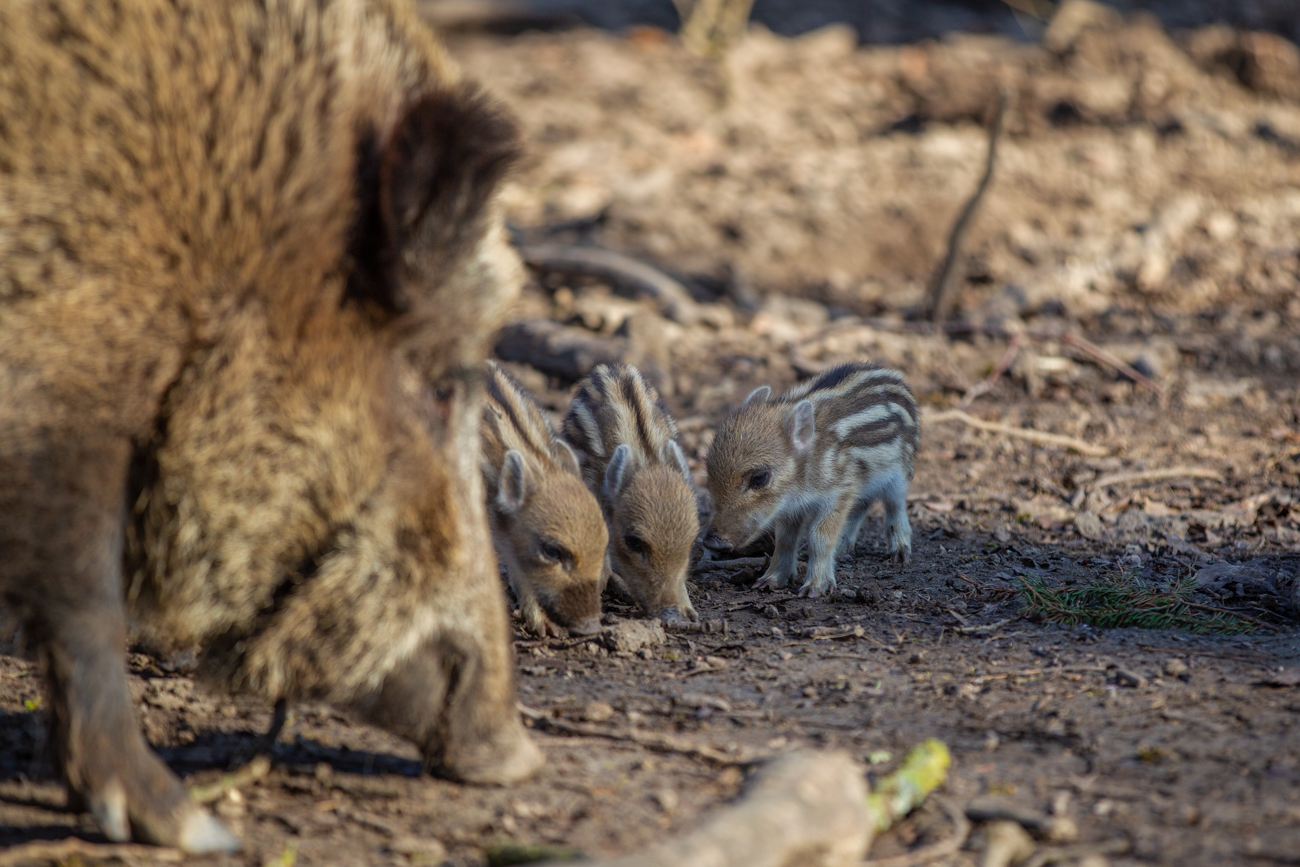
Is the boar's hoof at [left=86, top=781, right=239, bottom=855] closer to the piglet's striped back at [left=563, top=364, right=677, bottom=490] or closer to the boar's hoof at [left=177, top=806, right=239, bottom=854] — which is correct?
the boar's hoof at [left=177, top=806, right=239, bottom=854]

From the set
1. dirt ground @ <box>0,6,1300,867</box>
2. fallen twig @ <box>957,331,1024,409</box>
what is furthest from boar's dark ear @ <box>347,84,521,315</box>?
fallen twig @ <box>957,331,1024,409</box>

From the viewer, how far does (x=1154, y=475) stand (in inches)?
247

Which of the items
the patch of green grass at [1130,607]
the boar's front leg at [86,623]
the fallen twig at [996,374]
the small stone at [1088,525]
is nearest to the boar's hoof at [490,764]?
the boar's front leg at [86,623]

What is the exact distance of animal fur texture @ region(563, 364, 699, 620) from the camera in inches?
199

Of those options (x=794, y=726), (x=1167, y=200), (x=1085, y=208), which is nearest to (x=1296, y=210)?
(x=1167, y=200)

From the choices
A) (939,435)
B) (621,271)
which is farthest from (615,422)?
(621,271)

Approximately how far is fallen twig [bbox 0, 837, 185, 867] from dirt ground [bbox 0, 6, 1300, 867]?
2 centimetres

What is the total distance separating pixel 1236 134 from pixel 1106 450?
20.8ft

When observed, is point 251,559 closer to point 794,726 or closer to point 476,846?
point 476,846

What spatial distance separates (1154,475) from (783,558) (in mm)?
2030

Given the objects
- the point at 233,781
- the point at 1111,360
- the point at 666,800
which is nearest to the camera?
the point at 666,800

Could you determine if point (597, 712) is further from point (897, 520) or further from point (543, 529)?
point (897, 520)

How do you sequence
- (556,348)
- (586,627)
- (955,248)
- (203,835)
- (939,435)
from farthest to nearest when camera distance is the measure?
(955,248)
(556,348)
(939,435)
(586,627)
(203,835)

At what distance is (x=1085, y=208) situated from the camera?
10852 millimetres
